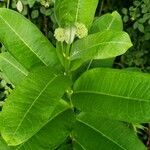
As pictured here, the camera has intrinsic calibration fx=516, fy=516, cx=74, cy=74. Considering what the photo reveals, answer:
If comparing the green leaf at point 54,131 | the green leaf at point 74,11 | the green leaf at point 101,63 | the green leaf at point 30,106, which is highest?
the green leaf at point 74,11

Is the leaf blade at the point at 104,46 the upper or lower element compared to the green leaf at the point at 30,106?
upper

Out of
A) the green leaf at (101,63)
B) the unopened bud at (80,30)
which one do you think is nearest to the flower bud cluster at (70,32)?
the unopened bud at (80,30)

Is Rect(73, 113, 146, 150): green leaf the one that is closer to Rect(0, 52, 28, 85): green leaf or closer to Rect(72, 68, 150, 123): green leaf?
Rect(72, 68, 150, 123): green leaf

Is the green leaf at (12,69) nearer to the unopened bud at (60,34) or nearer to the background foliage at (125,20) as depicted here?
the unopened bud at (60,34)

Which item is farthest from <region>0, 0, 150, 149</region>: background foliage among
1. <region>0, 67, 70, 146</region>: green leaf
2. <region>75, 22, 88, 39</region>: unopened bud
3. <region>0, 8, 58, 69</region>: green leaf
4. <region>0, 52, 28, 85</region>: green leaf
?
<region>0, 67, 70, 146</region>: green leaf

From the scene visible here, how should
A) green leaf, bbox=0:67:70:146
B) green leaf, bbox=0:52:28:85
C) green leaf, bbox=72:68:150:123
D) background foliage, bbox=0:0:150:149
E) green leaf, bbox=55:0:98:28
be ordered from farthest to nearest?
background foliage, bbox=0:0:150:149, green leaf, bbox=0:52:28:85, green leaf, bbox=55:0:98:28, green leaf, bbox=72:68:150:123, green leaf, bbox=0:67:70:146

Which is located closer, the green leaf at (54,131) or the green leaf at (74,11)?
the green leaf at (54,131)

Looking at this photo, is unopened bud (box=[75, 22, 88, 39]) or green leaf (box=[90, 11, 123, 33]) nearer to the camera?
unopened bud (box=[75, 22, 88, 39])
